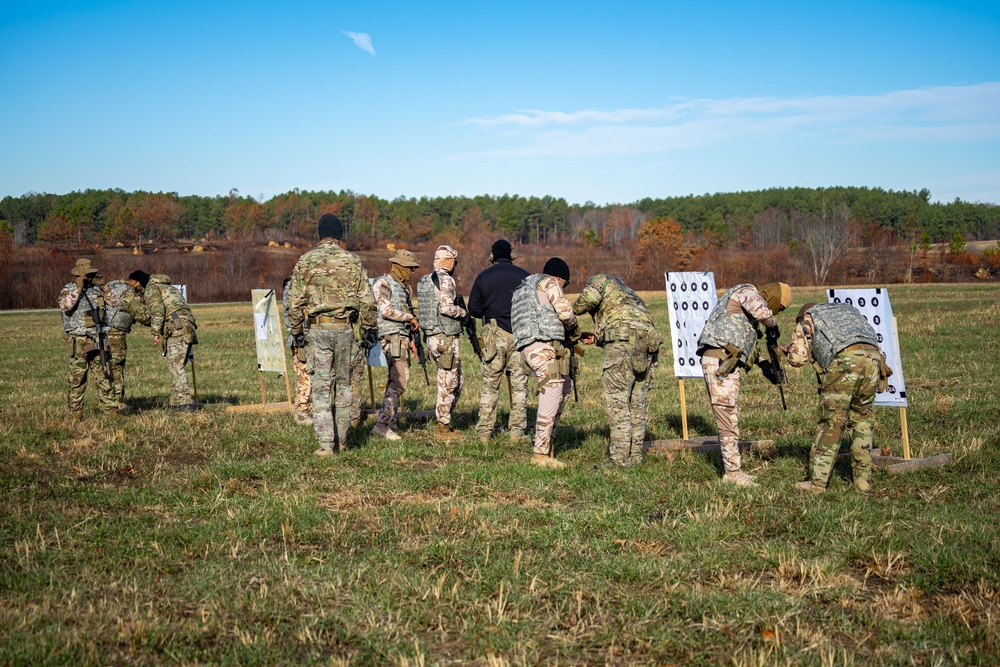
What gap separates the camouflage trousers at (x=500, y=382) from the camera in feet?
38.1

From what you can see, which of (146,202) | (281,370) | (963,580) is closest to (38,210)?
(146,202)

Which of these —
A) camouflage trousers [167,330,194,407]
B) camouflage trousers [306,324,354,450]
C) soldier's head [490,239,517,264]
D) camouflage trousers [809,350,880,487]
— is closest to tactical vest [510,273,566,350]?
soldier's head [490,239,517,264]

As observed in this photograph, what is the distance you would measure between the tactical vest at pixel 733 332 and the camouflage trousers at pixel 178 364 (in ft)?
31.8

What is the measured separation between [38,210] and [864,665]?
195 m

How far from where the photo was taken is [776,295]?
952cm

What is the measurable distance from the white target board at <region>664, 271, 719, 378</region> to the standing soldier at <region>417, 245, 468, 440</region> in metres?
2.95

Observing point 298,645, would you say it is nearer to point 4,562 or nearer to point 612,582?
point 612,582

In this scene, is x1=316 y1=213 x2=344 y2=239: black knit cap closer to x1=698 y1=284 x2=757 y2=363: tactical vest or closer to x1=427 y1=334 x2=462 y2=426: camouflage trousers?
x1=427 y1=334 x2=462 y2=426: camouflage trousers

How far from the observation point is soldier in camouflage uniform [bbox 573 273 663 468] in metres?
9.95

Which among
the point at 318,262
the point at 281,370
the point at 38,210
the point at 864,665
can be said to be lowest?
the point at 864,665

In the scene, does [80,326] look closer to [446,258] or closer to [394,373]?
[394,373]

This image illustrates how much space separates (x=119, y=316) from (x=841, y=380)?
11.8 meters

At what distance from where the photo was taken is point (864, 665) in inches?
204

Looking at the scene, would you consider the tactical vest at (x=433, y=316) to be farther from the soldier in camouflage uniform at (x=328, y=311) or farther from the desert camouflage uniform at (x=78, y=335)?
the desert camouflage uniform at (x=78, y=335)
